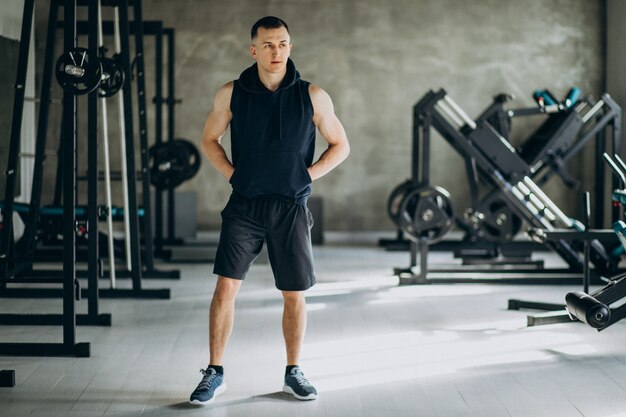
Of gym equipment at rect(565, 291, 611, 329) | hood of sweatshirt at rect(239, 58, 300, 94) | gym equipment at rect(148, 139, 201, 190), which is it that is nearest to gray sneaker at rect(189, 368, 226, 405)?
hood of sweatshirt at rect(239, 58, 300, 94)

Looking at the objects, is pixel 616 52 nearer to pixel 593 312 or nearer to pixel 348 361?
pixel 593 312

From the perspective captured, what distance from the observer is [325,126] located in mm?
3369

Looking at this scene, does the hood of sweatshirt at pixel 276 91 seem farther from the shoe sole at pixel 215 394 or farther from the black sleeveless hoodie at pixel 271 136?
the shoe sole at pixel 215 394

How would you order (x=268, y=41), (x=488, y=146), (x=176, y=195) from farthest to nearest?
(x=176, y=195)
(x=488, y=146)
(x=268, y=41)

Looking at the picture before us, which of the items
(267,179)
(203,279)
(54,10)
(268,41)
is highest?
(54,10)

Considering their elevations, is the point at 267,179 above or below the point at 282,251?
above

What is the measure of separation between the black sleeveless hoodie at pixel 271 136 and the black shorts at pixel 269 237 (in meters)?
0.05

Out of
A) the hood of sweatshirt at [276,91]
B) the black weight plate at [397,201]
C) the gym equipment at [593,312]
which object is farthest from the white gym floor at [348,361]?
the hood of sweatshirt at [276,91]

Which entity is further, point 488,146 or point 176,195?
point 176,195

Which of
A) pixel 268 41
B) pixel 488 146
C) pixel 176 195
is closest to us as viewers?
pixel 268 41

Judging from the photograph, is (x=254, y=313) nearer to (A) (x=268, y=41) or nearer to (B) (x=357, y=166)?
(A) (x=268, y=41)

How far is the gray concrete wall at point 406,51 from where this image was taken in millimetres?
9547

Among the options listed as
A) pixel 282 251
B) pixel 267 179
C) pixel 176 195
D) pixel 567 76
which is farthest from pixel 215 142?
pixel 567 76

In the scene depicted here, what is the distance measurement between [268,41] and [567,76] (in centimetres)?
702
